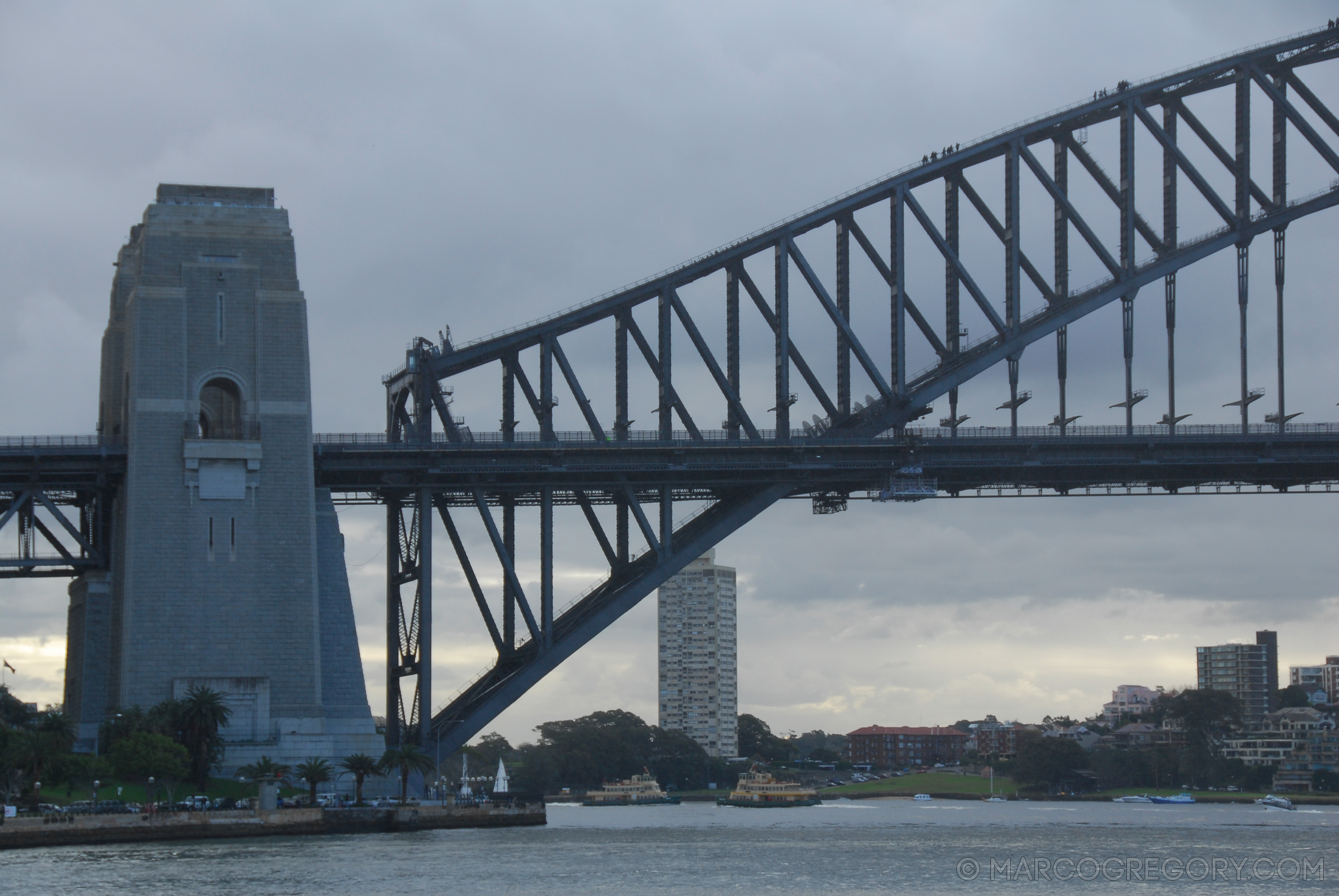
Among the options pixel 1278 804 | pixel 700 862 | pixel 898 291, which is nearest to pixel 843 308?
pixel 898 291

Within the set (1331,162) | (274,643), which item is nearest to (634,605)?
(274,643)

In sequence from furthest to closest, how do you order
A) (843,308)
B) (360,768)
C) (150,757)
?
(843,308) → (360,768) → (150,757)

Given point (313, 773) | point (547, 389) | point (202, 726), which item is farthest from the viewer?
point (547, 389)

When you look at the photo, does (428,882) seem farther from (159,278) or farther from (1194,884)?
(159,278)

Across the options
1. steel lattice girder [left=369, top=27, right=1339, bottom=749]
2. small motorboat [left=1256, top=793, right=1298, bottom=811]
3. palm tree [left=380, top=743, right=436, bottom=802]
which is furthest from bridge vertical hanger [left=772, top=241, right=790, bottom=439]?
small motorboat [left=1256, top=793, right=1298, bottom=811]

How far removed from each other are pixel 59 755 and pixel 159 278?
2470 cm

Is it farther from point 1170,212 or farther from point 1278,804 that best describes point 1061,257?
point 1278,804

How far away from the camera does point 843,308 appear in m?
106

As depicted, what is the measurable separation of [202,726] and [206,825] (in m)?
4.69

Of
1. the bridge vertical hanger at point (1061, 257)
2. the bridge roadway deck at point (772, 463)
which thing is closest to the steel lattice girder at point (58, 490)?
the bridge roadway deck at point (772, 463)

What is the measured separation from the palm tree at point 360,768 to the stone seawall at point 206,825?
1.02 meters

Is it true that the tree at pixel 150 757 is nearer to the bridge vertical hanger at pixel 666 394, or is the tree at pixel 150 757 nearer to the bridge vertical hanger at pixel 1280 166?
the bridge vertical hanger at pixel 666 394

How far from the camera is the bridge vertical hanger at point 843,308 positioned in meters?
104

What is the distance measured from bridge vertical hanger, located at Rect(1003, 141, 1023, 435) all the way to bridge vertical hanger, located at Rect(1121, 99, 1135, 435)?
626 centimetres
